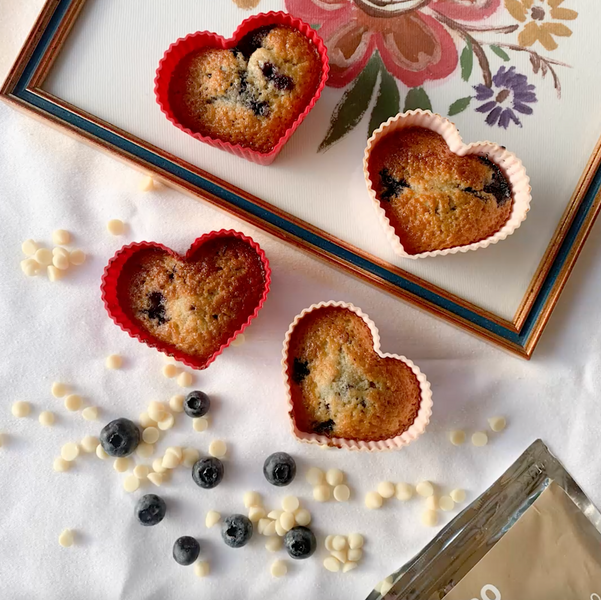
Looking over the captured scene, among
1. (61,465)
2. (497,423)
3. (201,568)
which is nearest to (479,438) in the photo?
(497,423)

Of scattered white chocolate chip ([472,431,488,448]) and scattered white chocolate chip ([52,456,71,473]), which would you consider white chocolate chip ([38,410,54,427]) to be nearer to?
scattered white chocolate chip ([52,456,71,473])

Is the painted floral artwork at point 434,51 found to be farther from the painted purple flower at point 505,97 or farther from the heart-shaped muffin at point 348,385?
the heart-shaped muffin at point 348,385

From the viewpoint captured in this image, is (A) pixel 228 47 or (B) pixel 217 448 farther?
(B) pixel 217 448

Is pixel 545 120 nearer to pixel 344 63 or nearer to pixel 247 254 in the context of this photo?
pixel 344 63

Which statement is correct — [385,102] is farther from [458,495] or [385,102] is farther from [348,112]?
[458,495]

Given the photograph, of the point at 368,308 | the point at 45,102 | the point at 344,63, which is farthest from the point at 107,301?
the point at 344,63

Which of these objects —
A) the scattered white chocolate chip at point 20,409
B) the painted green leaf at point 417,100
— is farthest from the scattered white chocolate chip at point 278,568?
the painted green leaf at point 417,100
